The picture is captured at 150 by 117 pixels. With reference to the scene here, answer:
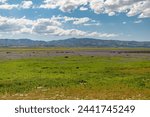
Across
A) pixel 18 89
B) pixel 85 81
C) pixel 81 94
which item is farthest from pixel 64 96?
pixel 85 81

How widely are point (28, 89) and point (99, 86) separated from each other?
709 cm

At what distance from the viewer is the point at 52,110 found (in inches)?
627

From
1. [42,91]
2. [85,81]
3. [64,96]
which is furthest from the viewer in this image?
[85,81]

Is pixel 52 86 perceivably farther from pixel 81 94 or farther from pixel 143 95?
pixel 143 95

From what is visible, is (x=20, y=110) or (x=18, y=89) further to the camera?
(x=18, y=89)

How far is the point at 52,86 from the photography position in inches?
1243

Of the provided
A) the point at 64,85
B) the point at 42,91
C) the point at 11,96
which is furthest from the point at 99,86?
the point at 11,96

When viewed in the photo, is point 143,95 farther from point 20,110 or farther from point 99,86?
point 20,110

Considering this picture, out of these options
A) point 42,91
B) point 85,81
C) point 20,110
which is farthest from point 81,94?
point 20,110

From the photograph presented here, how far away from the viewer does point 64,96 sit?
25906 mm

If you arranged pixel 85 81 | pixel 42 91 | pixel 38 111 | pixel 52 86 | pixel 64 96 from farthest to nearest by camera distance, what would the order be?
pixel 85 81
pixel 52 86
pixel 42 91
pixel 64 96
pixel 38 111

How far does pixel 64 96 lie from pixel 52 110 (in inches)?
394

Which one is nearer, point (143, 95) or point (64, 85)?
point (143, 95)

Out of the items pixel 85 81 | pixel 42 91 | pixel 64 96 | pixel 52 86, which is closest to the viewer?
pixel 64 96
